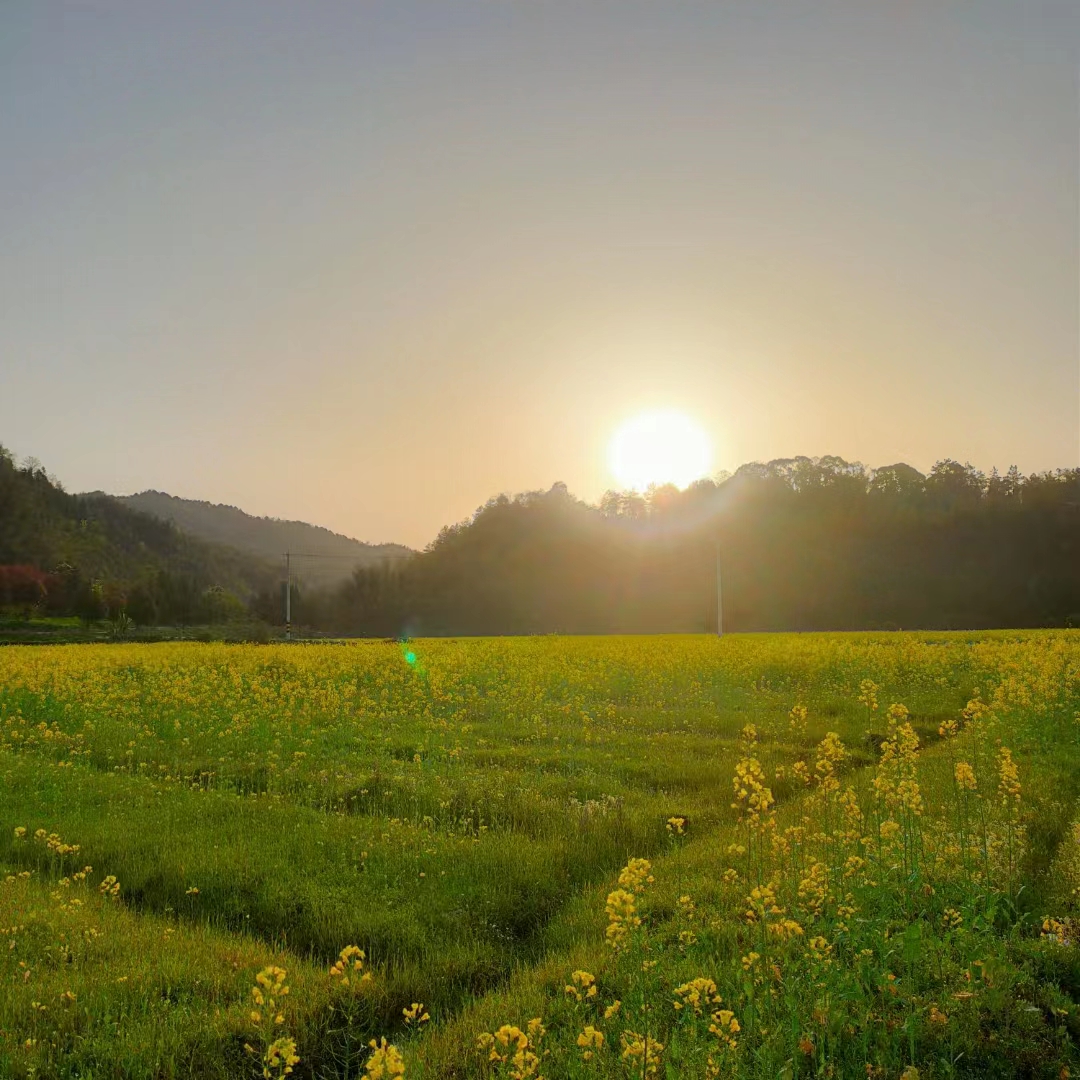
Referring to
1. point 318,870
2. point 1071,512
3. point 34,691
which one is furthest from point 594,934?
point 1071,512

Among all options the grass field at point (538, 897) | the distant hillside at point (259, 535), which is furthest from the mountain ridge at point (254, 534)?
the grass field at point (538, 897)

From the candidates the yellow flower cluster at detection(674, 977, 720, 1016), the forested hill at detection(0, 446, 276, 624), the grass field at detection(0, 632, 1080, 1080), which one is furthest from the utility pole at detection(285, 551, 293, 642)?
the yellow flower cluster at detection(674, 977, 720, 1016)

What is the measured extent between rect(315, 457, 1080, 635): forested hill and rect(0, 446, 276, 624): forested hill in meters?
9.68

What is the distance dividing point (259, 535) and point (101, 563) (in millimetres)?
26968

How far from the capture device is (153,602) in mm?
59312

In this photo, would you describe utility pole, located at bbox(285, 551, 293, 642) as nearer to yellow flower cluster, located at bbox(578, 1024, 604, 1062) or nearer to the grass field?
the grass field

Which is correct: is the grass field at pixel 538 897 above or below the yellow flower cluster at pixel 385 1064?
below

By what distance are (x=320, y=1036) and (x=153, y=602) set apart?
2395 inches

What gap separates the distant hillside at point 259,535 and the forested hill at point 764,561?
4.97m

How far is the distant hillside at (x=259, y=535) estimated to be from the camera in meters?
77.2

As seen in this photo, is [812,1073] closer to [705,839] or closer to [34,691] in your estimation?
[705,839]

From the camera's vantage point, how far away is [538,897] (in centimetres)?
748

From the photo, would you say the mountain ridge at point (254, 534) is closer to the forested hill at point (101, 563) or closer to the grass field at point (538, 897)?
the forested hill at point (101, 563)

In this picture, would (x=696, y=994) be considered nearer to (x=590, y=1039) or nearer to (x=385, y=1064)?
(x=590, y=1039)
